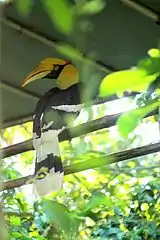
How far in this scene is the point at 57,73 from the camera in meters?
2.31

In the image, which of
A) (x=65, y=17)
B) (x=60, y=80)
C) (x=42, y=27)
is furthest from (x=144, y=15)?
(x=65, y=17)

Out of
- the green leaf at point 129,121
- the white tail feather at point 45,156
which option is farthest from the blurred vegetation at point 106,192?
the green leaf at point 129,121

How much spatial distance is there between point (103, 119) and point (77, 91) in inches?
30.0

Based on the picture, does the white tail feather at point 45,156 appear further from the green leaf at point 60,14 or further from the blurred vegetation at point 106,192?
the green leaf at point 60,14

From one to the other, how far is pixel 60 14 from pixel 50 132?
5.39 ft

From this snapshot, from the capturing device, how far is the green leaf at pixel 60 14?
1.10 feet

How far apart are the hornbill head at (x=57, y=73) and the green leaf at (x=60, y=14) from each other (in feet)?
5.61

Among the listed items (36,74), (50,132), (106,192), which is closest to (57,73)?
(36,74)

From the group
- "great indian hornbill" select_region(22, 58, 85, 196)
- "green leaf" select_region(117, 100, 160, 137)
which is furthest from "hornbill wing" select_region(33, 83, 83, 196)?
"green leaf" select_region(117, 100, 160, 137)

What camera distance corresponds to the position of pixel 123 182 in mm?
2557

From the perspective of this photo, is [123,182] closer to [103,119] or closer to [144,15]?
[144,15]

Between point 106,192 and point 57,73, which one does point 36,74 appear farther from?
point 106,192

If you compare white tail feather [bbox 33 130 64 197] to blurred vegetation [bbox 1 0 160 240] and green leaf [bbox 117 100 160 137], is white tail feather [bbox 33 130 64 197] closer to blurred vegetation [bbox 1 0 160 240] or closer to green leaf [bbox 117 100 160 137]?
blurred vegetation [bbox 1 0 160 240]

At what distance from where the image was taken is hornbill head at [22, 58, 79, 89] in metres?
2.09
